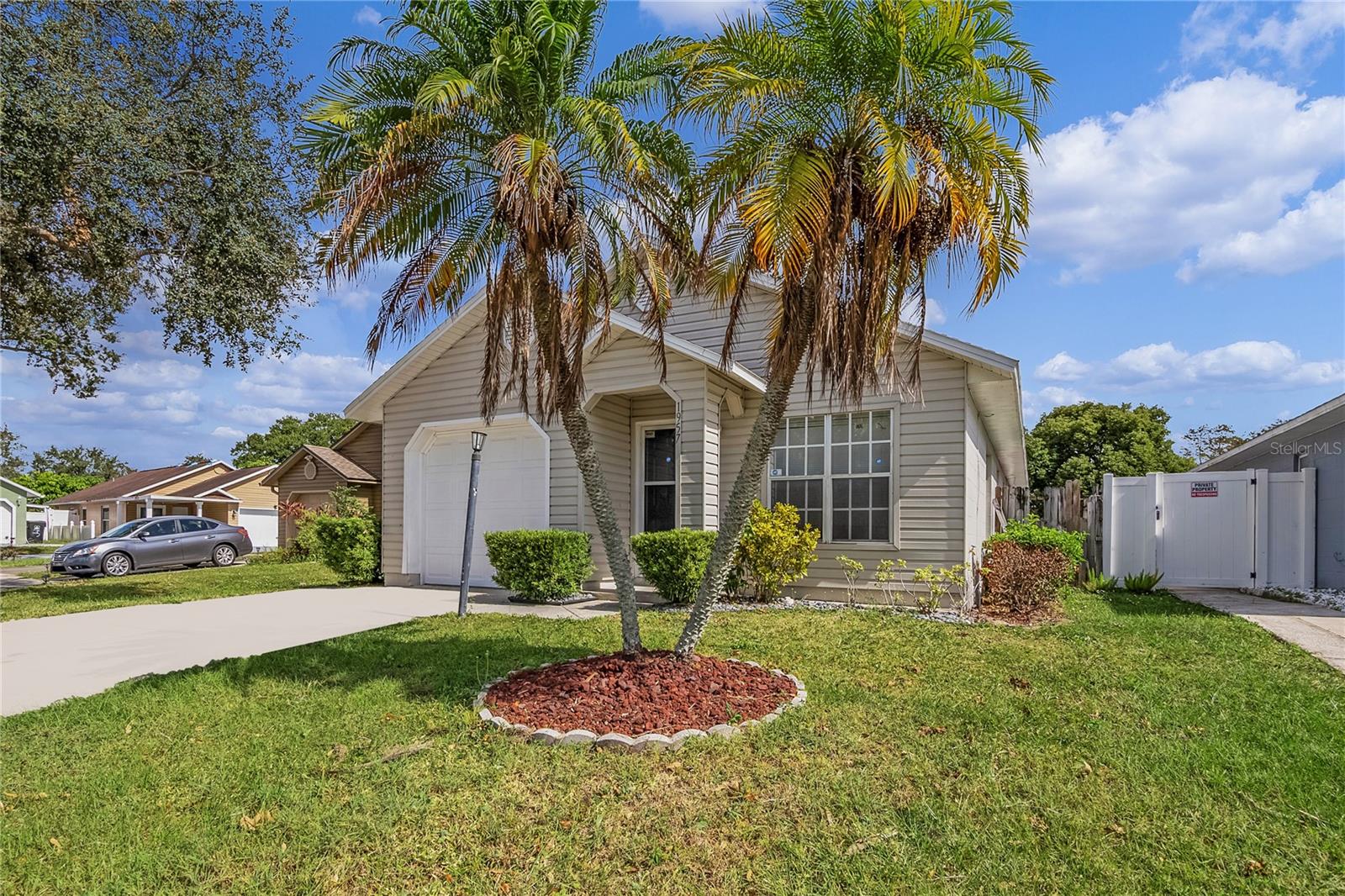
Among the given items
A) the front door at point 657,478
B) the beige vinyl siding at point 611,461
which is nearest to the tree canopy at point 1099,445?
the front door at point 657,478

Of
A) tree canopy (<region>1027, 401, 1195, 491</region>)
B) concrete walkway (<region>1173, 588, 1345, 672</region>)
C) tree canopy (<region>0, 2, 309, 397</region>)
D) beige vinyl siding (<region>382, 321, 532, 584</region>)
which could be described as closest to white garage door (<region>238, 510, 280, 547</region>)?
tree canopy (<region>0, 2, 309, 397</region>)

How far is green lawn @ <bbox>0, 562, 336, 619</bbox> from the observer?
35.4 ft

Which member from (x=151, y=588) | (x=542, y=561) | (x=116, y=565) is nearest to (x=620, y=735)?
(x=542, y=561)

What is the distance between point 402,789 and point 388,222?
424cm

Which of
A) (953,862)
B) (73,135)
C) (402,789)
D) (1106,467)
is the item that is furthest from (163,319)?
(1106,467)

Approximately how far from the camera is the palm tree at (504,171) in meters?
4.91

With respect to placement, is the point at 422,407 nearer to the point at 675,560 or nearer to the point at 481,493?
the point at 481,493

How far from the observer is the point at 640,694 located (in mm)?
4773

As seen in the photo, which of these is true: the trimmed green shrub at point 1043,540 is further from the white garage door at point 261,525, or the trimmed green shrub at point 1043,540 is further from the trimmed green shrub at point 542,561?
the white garage door at point 261,525

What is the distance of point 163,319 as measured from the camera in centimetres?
1145

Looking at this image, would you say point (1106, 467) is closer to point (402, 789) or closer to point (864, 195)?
point (864, 195)

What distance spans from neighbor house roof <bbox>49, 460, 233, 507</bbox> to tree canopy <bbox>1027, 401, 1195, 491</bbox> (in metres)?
41.0

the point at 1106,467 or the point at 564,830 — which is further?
the point at 1106,467

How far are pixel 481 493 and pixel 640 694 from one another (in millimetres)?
7780
